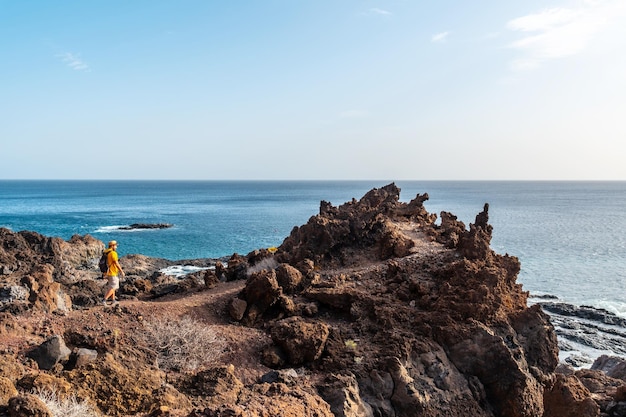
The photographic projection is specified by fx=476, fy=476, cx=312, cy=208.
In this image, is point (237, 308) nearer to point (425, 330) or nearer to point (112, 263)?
point (112, 263)

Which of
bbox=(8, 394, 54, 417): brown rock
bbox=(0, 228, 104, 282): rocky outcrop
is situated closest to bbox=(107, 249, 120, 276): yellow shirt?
bbox=(8, 394, 54, 417): brown rock

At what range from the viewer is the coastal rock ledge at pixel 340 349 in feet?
22.3

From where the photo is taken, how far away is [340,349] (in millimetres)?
9625

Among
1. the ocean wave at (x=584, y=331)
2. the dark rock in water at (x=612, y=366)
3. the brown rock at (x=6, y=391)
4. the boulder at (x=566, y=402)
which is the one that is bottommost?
the ocean wave at (x=584, y=331)

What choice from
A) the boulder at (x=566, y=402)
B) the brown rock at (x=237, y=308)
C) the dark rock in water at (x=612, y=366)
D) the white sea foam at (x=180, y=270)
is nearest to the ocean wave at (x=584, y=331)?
the dark rock in water at (x=612, y=366)

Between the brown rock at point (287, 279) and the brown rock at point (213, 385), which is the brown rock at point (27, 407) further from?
the brown rock at point (287, 279)

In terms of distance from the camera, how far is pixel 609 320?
24594 millimetres

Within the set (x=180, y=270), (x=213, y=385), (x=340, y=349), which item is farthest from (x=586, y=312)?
(x=180, y=270)

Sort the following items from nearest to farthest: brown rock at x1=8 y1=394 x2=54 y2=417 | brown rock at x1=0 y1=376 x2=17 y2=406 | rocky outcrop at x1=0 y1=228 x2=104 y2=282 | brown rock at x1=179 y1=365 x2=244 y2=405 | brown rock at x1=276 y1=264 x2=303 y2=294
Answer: brown rock at x1=8 y1=394 x2=54 y2=417 → brown rock at x1=0 y1=376 x2=17 y2=406 → brown rock at x1=179 y1=365 x2=244 y2=405 → brown rock at x1=276 y1=264 x2=303 y2=294 → rocky outcrop at x1=0 y1=228 x2=104 y2=282

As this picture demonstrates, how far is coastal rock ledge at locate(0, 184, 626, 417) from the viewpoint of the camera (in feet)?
22.3

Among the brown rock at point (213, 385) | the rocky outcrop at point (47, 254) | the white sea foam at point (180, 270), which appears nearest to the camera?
the brown rock at point (213, 385)

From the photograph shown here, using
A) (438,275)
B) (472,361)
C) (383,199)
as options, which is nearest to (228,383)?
(472,361)

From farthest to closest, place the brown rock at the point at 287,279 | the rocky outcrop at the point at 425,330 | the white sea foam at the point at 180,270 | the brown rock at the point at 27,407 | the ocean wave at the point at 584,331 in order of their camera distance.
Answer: the white sea foam at the point at 180,270, the ocean wave at the point at 584,331, the brown rock at the point at 287,279, the rocky outcrop at the point at 425,330, the brown rock at the point at 27,407

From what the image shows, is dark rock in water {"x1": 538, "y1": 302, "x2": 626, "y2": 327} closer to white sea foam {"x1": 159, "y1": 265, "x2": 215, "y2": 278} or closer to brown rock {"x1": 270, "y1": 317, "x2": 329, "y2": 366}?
brown rock {"x1": 270, "y1": 317, "x2": 329, "y2": 366}
